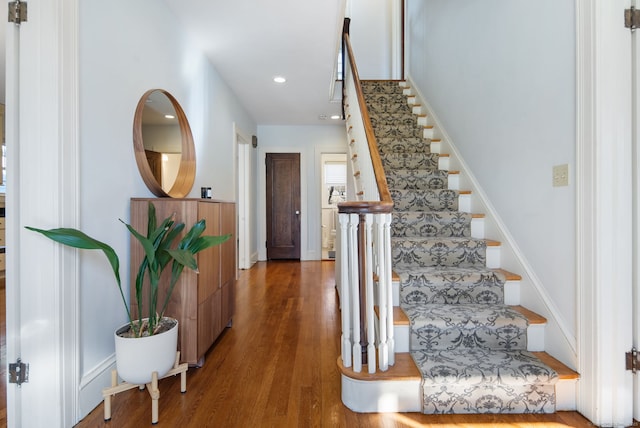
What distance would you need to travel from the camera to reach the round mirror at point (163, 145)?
198 centimetres

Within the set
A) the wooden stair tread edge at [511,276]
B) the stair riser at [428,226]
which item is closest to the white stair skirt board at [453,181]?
the stair riser at [428,226]

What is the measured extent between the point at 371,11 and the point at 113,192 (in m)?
5.13

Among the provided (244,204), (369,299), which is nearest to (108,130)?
(369,299)

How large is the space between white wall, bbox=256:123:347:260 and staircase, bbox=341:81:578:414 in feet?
9.98

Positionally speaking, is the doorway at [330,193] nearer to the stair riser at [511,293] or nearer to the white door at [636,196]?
the stair riser at [511,293]

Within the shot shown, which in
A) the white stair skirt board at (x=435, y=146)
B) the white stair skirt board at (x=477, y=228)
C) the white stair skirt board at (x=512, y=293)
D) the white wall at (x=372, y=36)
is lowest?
the white stair skirt board at (x=512, y=293)

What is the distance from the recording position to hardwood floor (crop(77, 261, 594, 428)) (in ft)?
4.75

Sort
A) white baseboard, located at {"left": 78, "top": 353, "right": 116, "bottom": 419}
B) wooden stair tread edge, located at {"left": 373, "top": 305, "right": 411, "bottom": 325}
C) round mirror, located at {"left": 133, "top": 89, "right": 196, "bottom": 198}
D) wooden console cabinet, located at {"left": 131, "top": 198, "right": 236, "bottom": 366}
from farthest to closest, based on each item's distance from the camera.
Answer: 1. round mirror, located at {"left": 133, "top": 89, "right": 196, "bottom": 198}
2. wooden console cabinet, located at {"left": 131, "top": 198, "right": 236, "bottom": 366}
3. wooden stair tread edge, located at {"left": 373, "top": 305, "right": 411, "bottom": 325}
4. white baseboard, located at {"left": 78, "top": 353, "right": 116, "bottom": 419}

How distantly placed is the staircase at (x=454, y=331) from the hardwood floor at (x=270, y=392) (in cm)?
7

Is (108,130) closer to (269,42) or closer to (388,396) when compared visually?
(269,42)

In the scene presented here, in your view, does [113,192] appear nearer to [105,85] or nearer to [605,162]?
Answer: [105,85]

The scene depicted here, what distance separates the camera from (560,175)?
1.67 meters

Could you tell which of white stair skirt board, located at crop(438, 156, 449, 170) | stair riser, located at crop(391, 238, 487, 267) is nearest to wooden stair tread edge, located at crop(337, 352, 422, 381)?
stair riser, located at crop(391, 238, 487, 267)

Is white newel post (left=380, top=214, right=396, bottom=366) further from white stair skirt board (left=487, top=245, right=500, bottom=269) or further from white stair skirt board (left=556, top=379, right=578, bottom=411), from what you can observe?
white stair skirt board (left=487, top=245, right=500, bottom=269)
